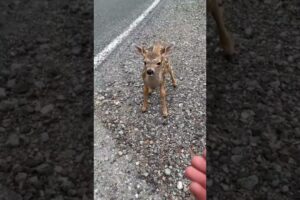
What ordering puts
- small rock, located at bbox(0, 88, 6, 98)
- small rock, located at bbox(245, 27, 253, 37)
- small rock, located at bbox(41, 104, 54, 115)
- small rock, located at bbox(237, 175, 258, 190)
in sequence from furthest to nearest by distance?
small rock, located at bbox(245, 27, 253, 37) → small rock, located at bbox(0, 88, 6, 98) → small rock, located at bbox(41, 104, 54, 115) → small rock, located at bbox(237, 175, 258, 190)

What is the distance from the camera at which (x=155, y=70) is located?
10.7ft

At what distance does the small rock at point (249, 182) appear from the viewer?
3064 millimetres

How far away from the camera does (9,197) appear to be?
3.05 m

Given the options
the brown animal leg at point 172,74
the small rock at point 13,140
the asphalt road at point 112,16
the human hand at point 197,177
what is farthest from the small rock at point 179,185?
the asphalt road at point 112,16

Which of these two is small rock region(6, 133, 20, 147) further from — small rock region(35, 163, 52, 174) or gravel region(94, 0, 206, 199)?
gravel region(94, 0, 206, 199)

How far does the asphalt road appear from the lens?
13.7ft

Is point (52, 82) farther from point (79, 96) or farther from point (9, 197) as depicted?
point (9, 197)

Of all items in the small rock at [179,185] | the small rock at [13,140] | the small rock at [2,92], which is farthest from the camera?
the small rock at [2,92]

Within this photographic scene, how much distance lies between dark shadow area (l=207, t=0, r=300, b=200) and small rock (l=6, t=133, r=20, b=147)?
1434 mm

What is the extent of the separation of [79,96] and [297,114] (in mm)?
1757

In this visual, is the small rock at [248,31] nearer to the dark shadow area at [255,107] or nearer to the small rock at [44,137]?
the dark shadow area at [255,107]

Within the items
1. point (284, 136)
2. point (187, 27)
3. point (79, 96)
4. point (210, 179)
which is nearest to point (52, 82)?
point (79, 96)

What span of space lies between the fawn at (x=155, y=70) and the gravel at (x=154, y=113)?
3.6 inches

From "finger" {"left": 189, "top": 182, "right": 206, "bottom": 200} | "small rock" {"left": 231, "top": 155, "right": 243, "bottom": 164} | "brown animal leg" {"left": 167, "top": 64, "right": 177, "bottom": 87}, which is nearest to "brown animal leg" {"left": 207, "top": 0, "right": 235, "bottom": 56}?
"brown animal leg" {"left": 167, "top": 64, "right": 177, "bottom": 87}
